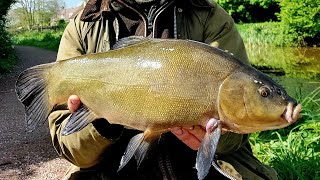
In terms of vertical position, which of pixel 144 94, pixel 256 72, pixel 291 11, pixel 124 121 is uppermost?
pixel 256 72

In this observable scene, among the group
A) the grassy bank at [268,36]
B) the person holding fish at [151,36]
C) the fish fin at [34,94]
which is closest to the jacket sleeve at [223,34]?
the person holding fish at [151,36]

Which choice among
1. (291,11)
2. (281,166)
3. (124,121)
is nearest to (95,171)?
(124,121)

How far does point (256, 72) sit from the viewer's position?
6.66 feet

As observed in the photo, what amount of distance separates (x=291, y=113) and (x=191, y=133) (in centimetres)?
48

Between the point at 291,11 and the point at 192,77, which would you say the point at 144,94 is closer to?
the point at 192,77

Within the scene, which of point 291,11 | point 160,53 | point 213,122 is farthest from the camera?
point 291,11

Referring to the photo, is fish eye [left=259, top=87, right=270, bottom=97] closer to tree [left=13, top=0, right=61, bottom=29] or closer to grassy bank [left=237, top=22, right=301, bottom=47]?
grassy bank [left=237, top=22, right=301, bottom=47]

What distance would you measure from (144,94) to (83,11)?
0.84 meters

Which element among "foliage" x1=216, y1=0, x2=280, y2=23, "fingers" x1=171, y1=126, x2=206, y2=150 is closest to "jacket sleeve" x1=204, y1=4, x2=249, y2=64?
"fingers" x1=171, y1=126, x2=206, y2=150

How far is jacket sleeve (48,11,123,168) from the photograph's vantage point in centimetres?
251

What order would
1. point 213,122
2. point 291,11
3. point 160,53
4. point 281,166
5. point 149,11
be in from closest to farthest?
point 213,122
point 160,53
point 149,11
point 281,166
point 291,11

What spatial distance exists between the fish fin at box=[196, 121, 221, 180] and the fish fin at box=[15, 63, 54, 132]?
0.79 meters

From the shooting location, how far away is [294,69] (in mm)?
17422

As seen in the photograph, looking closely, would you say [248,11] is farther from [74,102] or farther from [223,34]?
[74,102]
